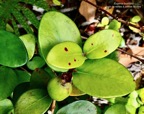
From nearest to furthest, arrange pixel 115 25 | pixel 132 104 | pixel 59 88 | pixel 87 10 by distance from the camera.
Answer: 1. pixel 59 88
2. pixel 132 104
3. pixel 115 25
4. pixel 87 10

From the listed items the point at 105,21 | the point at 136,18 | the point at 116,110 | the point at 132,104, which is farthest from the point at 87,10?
the point at 116,110

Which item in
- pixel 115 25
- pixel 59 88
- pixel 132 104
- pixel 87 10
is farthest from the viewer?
pixel 87 10

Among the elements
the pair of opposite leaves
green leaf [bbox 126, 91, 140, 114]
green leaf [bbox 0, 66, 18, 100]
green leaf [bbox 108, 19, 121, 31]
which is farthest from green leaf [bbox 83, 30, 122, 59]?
green leaf [bbox 108, 19, 121, 31]

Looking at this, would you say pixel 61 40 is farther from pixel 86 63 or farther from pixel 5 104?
pixel 5 104

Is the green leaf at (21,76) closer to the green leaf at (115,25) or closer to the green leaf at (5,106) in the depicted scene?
the green leaf at (5,106)

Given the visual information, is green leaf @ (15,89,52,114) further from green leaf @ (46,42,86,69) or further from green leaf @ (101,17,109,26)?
green leaf @ (101,17,109,26)

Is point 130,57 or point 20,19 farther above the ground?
point 20,19

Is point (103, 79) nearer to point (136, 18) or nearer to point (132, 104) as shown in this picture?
point (132, 104)
